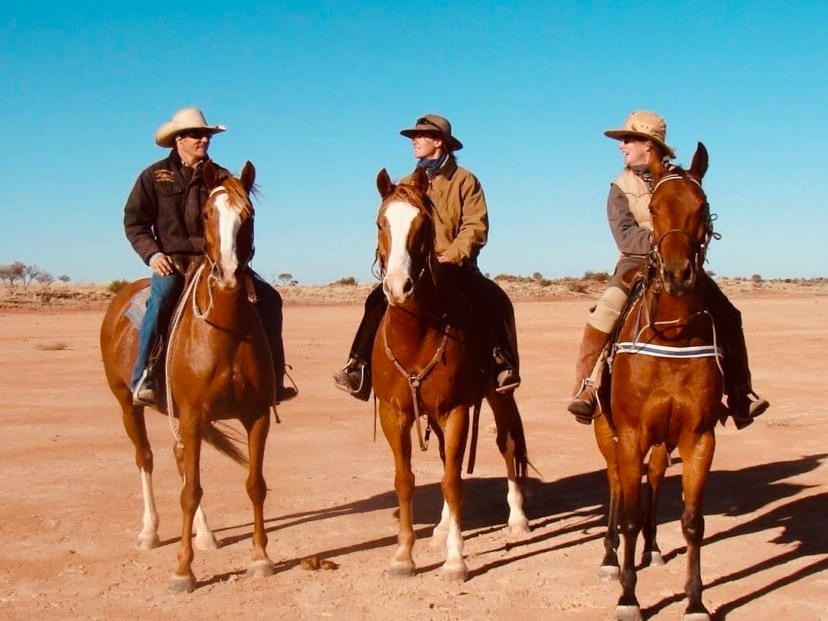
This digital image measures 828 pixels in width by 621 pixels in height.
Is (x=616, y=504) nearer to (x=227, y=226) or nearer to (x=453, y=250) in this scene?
(x=453, y=250)

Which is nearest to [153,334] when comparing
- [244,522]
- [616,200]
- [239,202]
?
[239,202]

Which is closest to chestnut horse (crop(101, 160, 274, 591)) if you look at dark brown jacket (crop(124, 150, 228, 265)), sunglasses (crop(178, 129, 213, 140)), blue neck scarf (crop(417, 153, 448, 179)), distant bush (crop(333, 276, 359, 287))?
dark brown jacket (crop(124, 150, 228, 265))

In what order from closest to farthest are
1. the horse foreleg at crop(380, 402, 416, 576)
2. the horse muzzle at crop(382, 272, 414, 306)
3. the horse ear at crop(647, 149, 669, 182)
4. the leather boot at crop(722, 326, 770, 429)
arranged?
1. the horse ear at crop(647, 149, 669, 182)
2. the horse muzzle at crop(382, 272, 414, 306)
3. the leather boot at crop(722, 326, 770, 429)
4. the horse foreleg at crop(380, 402, 416, 576)

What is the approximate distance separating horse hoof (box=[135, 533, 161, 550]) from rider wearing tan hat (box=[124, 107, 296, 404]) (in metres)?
1.23

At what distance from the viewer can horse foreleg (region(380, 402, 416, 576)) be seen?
7.56 metres

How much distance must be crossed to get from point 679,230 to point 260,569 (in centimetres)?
411

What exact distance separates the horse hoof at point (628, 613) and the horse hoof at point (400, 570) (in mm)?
1783

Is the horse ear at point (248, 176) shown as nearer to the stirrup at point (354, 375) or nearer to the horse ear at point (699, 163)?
the stirrup at point (354, 375)

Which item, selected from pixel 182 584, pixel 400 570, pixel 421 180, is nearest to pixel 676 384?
pixel 421 180

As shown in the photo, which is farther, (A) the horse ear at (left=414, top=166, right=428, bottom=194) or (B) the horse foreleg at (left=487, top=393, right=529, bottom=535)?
(B) the horse foreleg at (left=487, top=393, right=529, bottom=535)

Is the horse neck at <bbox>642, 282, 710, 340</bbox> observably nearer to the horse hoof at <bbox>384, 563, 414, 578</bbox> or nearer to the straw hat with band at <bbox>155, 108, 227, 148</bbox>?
the horse hoof at <bbox>384, 563, 414, 578</bbox>

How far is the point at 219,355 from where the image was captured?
7488 millimetres

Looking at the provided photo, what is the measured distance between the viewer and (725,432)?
13742mm

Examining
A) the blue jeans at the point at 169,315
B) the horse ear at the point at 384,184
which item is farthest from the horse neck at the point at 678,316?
the blue jeans at the point at 169,315
